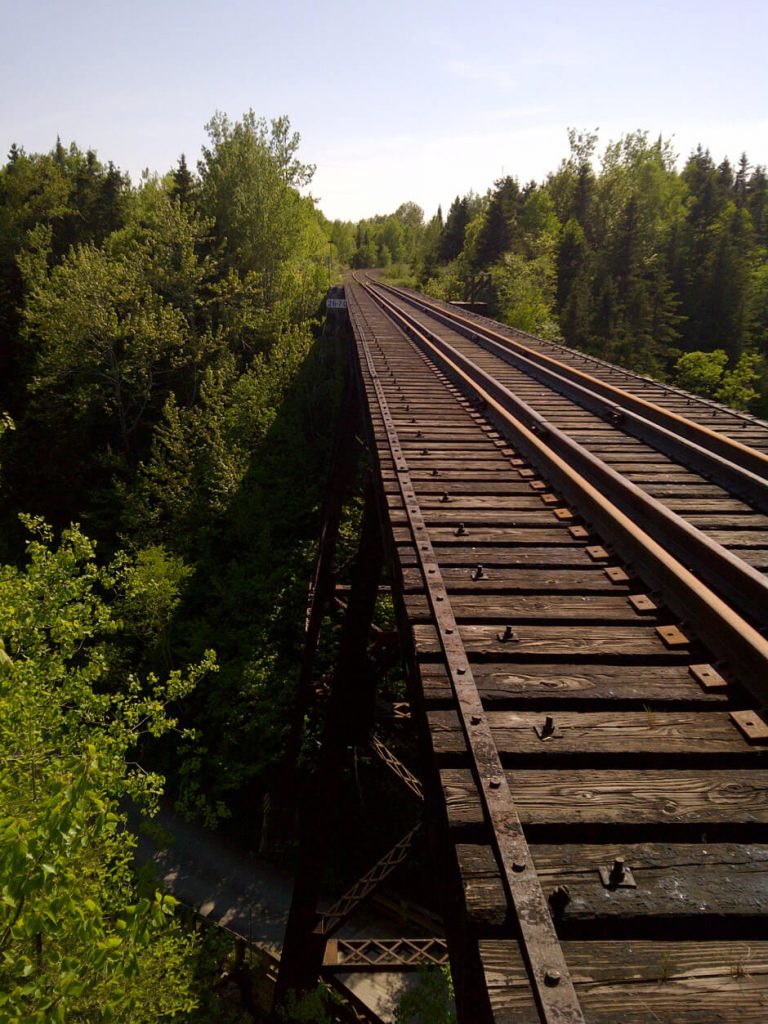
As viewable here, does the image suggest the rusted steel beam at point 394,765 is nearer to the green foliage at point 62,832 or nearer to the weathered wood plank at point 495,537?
the green foliage at point 62,832

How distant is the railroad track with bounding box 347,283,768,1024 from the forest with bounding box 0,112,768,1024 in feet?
5.30

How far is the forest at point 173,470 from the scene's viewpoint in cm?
464

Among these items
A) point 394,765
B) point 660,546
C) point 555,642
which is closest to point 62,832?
point 555,642

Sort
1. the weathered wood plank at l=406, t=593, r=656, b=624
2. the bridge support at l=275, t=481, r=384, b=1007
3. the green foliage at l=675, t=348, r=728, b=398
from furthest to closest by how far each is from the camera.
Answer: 1. the green foliage at l=675, t=348, r=728, b=398
2. the bridge support at l=275, t=481, r=384, b=1007
3. the weathered wood plank at l=406, t=593, r=656, b=624

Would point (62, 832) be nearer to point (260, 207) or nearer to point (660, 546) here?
point (660, 546)

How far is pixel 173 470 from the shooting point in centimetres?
1833

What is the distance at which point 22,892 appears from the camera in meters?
2.36

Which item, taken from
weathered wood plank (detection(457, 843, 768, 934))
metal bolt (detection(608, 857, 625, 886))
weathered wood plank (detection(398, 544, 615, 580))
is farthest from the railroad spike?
metal bolt (detection(608, 857, 625, 886))

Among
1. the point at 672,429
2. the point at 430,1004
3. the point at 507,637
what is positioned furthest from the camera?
the point at 430,1004

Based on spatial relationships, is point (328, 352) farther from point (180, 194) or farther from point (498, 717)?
point (498, 717)

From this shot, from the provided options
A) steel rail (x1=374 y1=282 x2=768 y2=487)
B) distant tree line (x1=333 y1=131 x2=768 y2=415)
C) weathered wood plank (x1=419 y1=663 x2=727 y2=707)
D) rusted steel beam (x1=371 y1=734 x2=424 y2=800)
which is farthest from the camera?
distant tree line (x1=333 y1=131 x2=768 y2=415)

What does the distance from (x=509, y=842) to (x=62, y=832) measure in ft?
6.61

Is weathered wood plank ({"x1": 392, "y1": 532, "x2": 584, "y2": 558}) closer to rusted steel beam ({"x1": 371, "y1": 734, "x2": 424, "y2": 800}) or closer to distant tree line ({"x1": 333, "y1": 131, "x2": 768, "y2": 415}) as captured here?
rusted steel beam ({"x1": 371, "y1": 734, "x2": 424, "y2": 800})

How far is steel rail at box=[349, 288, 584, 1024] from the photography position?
4.31ft
